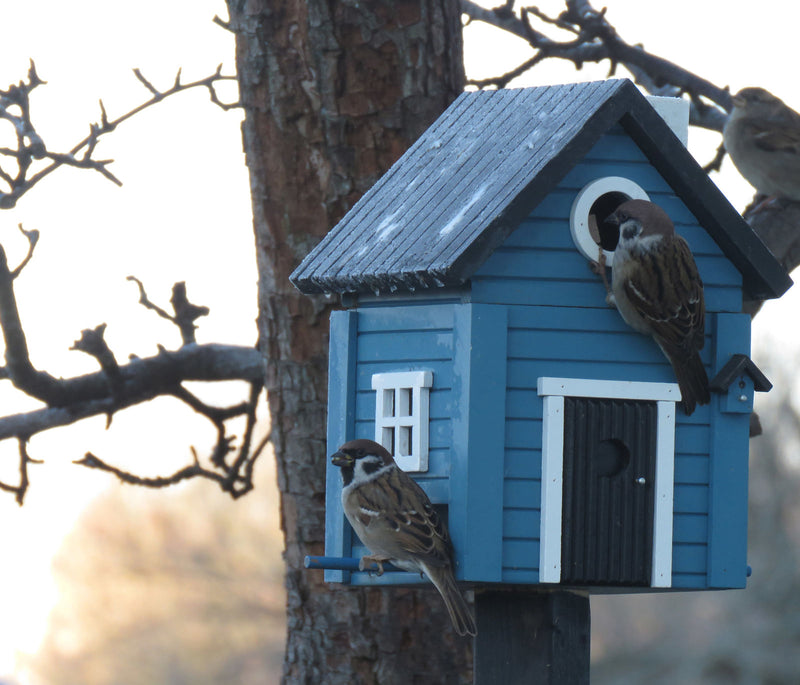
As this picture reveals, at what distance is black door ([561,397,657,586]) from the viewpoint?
364 cm

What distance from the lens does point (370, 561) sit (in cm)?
377

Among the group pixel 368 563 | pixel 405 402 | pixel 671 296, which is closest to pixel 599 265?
pixel 671 296

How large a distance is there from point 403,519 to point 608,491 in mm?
572

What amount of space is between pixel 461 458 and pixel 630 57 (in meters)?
2.79

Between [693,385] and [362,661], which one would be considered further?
[362,661]

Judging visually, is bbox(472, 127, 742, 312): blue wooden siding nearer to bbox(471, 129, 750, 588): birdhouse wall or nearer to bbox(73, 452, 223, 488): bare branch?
bbox(471, 129, 750, 588): birdhouse wall

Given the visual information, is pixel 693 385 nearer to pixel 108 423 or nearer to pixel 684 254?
pixel 684 254

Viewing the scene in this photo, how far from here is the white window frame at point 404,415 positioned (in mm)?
3719

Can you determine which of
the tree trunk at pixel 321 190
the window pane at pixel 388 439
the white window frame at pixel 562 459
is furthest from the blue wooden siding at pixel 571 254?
the tree trunk at pixel 321 190

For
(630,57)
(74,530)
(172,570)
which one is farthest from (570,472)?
(74,530)

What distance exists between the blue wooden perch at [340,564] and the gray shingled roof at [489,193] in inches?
29.7

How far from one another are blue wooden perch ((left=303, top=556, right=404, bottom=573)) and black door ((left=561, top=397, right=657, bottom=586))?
20.8 inches

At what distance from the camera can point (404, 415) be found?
3.82 m

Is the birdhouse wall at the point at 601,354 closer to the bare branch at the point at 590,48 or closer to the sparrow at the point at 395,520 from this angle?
the sparrow at the point at 395,520
